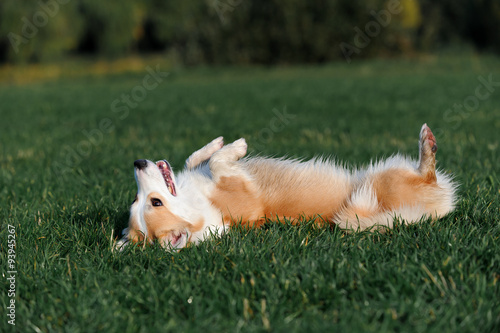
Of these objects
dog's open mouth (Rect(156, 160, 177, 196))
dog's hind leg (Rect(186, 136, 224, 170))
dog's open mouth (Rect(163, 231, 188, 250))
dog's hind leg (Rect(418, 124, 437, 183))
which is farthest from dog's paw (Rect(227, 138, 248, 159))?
dog's hind leg (Rect(418, 124, 437, 183))

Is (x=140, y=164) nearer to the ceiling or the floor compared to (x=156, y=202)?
nearer to the ceiling

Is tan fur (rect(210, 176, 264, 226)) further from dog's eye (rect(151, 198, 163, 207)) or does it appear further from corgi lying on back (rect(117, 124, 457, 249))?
dog's eye (rect(151, 198, 163, 207))

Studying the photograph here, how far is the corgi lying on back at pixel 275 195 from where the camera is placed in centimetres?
286

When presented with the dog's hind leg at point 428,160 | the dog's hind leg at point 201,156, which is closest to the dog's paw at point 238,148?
the dog's hind leg at point 201,156

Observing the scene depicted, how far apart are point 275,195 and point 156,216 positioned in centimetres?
74

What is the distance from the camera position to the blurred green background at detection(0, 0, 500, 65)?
22.1m

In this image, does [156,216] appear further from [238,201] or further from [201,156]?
[201,156]

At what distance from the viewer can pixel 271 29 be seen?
2255 cm

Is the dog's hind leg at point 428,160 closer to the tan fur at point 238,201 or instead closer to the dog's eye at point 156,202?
the tan fur at point 238,201

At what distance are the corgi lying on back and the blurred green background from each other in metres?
19.7

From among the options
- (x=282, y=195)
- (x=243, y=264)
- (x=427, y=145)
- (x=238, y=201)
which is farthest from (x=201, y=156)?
(x=427, y=145)

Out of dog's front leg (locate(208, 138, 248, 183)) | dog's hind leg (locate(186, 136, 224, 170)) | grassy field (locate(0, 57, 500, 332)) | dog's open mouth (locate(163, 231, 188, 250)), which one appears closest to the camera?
grassy field (locate(0, 57, 500, 332))

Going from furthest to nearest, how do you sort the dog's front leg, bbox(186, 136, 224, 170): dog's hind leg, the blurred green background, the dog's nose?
the blurred green background < bbox(186, 136, 224, 170): dog's hind leg < the dog's front leg < the dog's nose

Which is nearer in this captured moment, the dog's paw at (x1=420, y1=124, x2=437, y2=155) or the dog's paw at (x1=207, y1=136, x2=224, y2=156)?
the dog's paw at (x1=420, y1=124, x2=437, y2=155)
